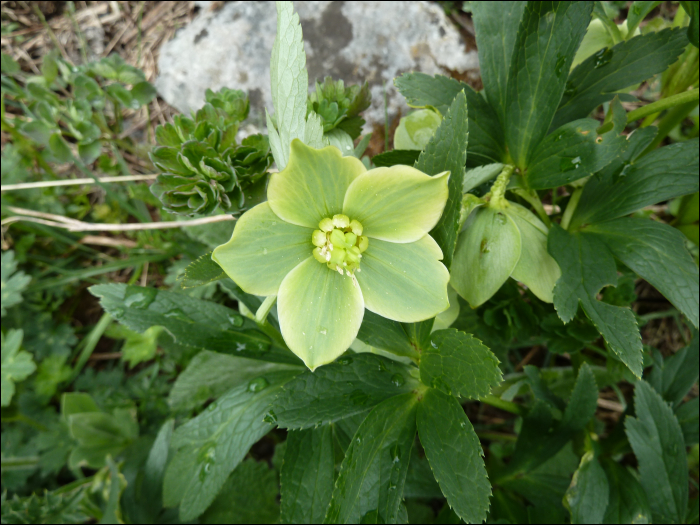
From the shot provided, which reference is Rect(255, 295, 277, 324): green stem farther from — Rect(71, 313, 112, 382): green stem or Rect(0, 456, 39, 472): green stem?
Rect(0, 456, 39, 472): green stem

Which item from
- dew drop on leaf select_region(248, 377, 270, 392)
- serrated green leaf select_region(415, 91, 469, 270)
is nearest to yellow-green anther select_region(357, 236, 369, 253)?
serrated green leaf select_region(415, 91, 469, 270)

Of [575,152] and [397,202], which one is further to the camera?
[575,152]

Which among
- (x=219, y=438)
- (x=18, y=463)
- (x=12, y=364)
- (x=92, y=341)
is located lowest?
(x=18, y=463)

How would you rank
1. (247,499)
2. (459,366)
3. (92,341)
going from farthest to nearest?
(92,341) → (247,499) → (459,366)

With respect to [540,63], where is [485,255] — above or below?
below

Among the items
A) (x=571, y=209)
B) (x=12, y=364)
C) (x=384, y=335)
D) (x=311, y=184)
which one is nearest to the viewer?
(x=311, y=184)

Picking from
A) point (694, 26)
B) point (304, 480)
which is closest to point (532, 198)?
point (694, 26)

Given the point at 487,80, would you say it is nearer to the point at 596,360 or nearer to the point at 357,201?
the point at 357,201

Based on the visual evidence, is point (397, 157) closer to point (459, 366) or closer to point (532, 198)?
point (532, 198)
